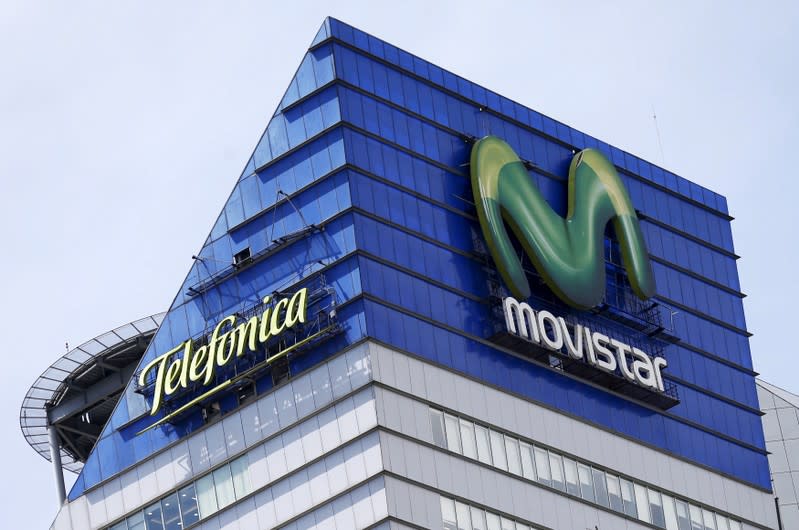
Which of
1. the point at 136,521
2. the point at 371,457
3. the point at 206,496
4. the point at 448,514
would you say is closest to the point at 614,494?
the point at 448,514

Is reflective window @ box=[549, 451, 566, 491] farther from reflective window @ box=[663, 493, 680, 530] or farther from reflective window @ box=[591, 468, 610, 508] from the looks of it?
reflective window @ box=[663, 493, 680, 530]

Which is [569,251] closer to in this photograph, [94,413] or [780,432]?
[94,413]

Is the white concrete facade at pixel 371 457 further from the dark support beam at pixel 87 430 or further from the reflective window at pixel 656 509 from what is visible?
the dark support beam at pixel 87 430

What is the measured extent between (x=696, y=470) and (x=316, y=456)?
23543 millimetres

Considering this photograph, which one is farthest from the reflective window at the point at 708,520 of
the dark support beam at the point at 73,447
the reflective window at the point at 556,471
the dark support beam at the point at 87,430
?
the dark support beam at the point at 73,447

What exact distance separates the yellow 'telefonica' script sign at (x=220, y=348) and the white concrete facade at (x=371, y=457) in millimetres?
2532

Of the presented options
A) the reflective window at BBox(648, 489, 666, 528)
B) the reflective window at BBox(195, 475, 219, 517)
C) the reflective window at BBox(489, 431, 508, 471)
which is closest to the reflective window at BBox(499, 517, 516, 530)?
the reflective window at BBox(489, 431, 508, 471)

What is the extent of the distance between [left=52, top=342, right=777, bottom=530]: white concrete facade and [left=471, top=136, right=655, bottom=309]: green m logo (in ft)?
22.1

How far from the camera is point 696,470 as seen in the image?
122 m

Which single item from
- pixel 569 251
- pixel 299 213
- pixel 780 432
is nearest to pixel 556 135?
Answer: pixel 569 251

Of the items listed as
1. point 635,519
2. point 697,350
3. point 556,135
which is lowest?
point 635,519

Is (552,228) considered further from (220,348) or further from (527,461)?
(220,348)

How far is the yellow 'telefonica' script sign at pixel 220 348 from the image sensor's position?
111 metres

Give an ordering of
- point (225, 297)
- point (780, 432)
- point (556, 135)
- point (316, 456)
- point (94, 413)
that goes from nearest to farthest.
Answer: point (316, 456) < point (225, 297) < point (556, 135) < point (94, 413) < point (780, 432)
